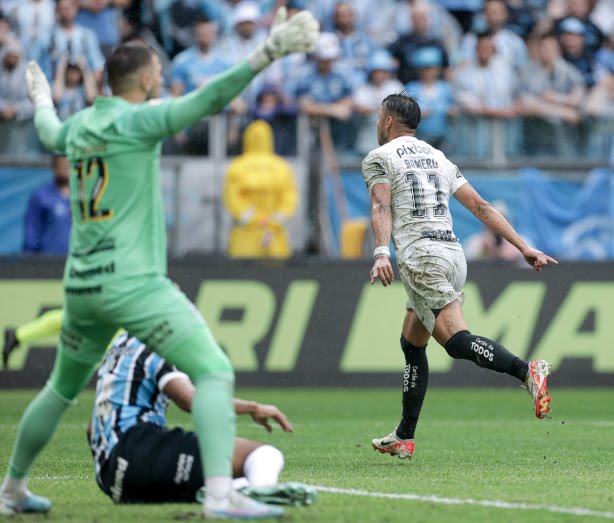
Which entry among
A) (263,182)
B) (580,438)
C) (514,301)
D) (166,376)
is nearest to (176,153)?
(263,182)

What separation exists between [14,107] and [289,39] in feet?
38.7

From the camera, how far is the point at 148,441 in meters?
5.63

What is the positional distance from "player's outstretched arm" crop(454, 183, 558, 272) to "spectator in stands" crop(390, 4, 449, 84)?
903cm

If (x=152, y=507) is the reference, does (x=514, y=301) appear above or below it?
below

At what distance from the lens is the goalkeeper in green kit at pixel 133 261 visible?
5.21m

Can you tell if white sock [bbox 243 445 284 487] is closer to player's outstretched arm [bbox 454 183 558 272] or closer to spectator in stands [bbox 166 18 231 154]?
player's outstretched arm [bbox 454 183 558 272]

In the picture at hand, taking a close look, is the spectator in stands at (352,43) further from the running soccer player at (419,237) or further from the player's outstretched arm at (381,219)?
the player's outstretched arm at (381,219)

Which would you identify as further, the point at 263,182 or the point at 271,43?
the point at 263,182

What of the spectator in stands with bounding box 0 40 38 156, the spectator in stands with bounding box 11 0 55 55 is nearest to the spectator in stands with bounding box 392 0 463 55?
the spectator in stands with bounding box 11 0 55 55

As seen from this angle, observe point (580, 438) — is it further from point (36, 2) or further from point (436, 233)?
point (36, 2)

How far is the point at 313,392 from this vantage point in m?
15.2

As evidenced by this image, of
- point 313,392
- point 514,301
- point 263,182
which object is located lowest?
point 313,392

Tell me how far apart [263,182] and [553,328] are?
4.05 metres

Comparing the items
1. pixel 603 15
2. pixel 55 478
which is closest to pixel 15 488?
pixel 55 478
